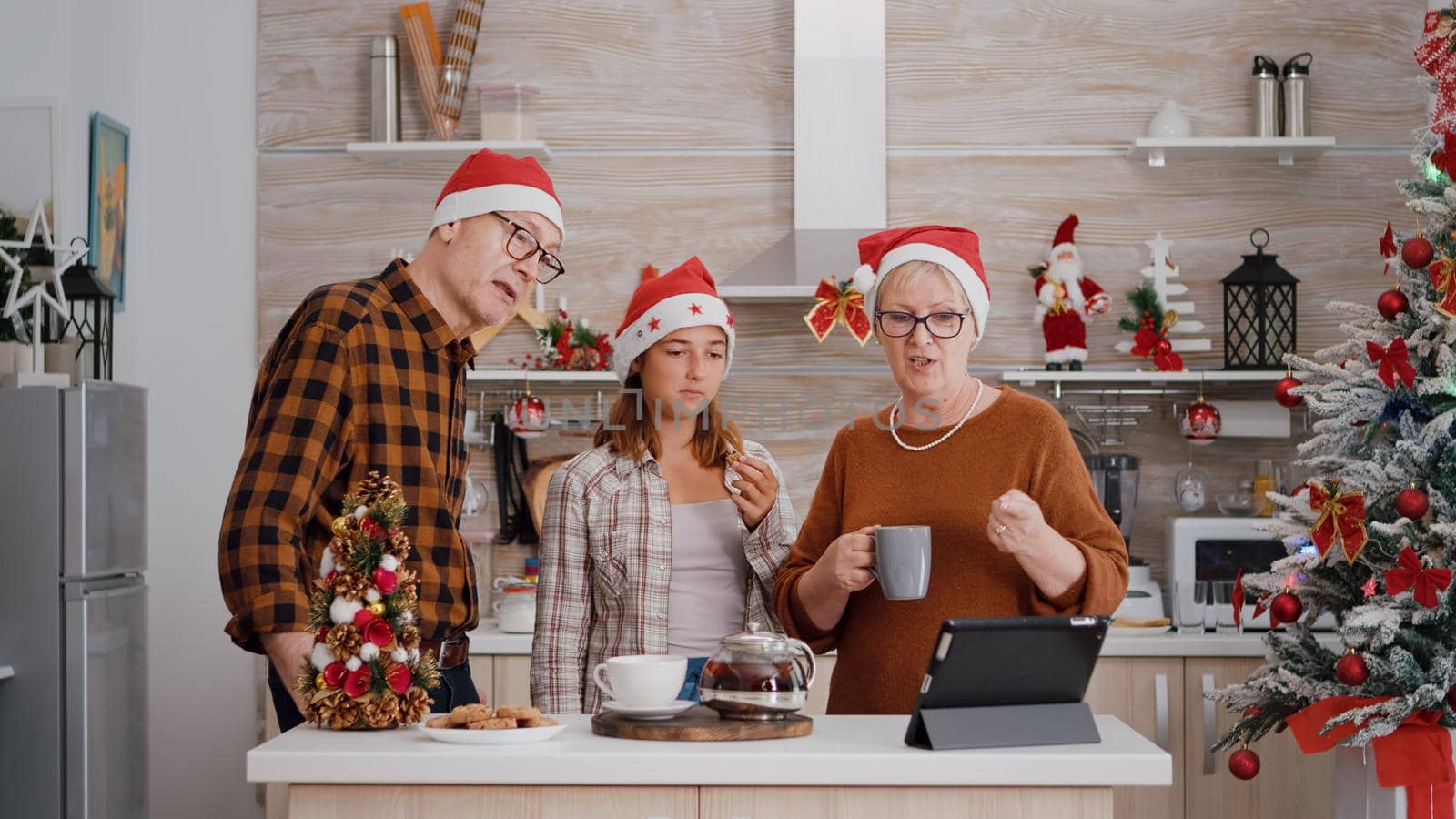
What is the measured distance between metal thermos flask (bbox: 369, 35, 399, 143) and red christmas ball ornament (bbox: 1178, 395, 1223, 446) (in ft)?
7.73

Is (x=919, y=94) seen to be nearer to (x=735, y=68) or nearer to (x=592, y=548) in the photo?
(x=735, y=68)

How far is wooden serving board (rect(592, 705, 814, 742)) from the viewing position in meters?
1.54

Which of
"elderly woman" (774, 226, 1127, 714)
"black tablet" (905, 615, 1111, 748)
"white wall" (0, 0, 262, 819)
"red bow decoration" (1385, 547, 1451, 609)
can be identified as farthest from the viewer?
"white wall" (0, 0, 262, 819)

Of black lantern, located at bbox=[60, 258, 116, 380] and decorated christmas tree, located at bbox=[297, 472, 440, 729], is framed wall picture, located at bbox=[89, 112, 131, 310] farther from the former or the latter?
decorated christmas tree, located at bbox=[297, 472, 440, 729]

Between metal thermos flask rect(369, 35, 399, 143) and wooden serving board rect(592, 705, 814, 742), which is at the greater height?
metal thermos flask rect(369, 35, 399, 143)

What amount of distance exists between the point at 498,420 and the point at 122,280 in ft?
3.69

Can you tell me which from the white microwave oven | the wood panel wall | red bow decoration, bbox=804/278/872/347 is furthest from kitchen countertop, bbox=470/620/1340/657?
red bow decoration, bbox=804/278/872/347

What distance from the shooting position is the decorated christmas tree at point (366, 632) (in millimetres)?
1580

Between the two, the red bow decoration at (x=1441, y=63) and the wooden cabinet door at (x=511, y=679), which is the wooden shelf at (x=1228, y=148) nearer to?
the red bow decoration at (x=1441, y=63)

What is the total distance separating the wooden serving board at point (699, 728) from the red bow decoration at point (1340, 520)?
4.44 feet

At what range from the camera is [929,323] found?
2.00 m

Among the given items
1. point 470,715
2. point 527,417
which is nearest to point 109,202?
point 527,417

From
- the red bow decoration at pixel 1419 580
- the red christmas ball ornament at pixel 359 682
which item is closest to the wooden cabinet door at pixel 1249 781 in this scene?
the red bow decoration at pixel 1419 580

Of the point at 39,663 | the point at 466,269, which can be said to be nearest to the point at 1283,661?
the point at 466,269
